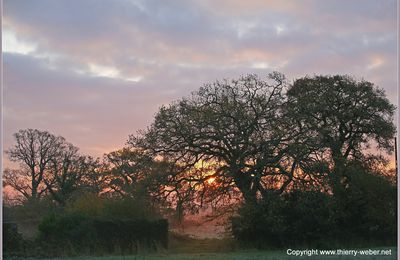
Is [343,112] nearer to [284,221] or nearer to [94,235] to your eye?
[284,221]

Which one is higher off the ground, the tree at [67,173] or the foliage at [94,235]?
the tree at [67,173]

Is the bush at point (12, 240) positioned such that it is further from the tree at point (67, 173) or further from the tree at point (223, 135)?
the tree at point (67, 173)

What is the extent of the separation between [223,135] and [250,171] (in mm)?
2144

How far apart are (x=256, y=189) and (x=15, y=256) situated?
440 inches

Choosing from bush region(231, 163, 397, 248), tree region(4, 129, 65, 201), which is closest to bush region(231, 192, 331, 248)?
bush region(231, 163, 397, 248)

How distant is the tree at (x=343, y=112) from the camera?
26656mm

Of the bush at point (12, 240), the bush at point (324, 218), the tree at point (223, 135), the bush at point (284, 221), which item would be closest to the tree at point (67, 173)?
the tree at point (223, 135)

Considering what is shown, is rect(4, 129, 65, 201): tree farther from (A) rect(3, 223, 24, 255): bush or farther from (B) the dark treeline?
(A) rect(3, 223, 24, 255): bush

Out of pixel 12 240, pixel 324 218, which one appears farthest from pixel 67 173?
pixel 324 218

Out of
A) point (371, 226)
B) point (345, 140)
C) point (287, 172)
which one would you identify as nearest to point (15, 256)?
point (287, 172)

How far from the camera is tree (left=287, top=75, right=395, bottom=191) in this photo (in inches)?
1049

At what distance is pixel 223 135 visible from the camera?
83.0 feet

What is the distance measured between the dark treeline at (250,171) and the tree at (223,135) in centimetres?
5

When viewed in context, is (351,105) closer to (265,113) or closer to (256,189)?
(265,113)
